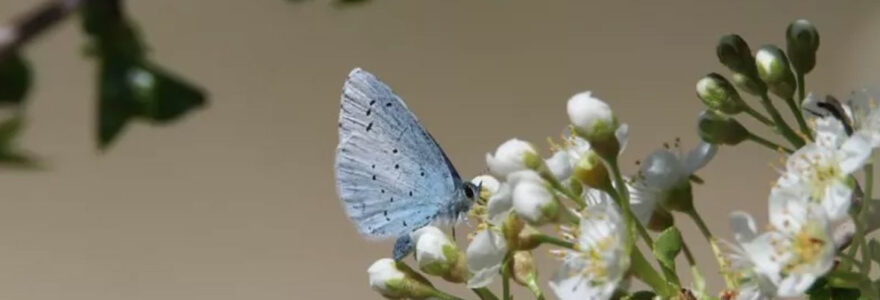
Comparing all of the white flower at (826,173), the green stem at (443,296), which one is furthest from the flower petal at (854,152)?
the green stem at (443,296)

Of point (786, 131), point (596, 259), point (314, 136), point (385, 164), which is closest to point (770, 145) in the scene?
point (786, 131)

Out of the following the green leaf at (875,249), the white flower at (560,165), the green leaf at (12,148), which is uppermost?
the green leaf at (12,148)

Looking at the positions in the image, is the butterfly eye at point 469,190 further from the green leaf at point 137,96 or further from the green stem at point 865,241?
the green leaf at point 137,96

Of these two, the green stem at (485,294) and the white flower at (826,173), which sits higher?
the white flower at (826,173)

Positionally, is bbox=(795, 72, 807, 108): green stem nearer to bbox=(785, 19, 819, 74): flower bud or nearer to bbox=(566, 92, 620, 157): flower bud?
bbox=(785, 19, 819, 74): flower bud

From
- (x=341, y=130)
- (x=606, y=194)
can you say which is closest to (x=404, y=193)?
(x=341, y=130)

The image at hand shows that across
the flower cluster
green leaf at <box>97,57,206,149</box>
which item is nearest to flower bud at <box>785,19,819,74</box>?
the flower cluster
